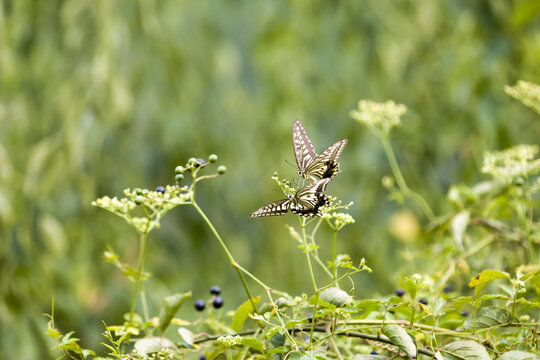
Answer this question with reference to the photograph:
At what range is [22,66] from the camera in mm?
1855

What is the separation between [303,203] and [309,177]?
0.05 meters

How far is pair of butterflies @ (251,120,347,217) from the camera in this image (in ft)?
1.57

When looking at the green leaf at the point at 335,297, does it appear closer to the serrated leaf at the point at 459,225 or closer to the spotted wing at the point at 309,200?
the spotted wing at the point at 309,200

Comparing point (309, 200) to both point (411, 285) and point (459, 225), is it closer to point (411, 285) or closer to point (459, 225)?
point (411, 285)

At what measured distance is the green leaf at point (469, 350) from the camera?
18.3 inches

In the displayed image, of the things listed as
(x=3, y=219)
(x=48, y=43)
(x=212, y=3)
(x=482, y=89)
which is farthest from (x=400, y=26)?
(x=3, y=219)

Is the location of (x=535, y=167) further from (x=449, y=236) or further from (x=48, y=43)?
(x=48, y=43)

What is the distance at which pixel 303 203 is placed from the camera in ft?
1.59

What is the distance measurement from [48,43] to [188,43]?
17.5 inches

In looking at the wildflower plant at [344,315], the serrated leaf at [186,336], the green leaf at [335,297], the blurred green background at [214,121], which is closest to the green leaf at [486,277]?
the wildflower plant at [344,315]

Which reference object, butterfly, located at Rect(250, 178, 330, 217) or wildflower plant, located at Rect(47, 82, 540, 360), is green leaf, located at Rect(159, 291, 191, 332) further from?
butterfly, located at Rect(250, 178, 330, 217)

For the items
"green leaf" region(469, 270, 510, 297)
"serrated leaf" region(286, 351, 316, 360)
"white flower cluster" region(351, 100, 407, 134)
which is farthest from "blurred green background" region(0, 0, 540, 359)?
"serrated leaf" region(286, 351, 316, 360)

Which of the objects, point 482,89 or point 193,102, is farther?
point 193,102

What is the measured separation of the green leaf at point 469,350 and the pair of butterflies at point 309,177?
0.51 ft
